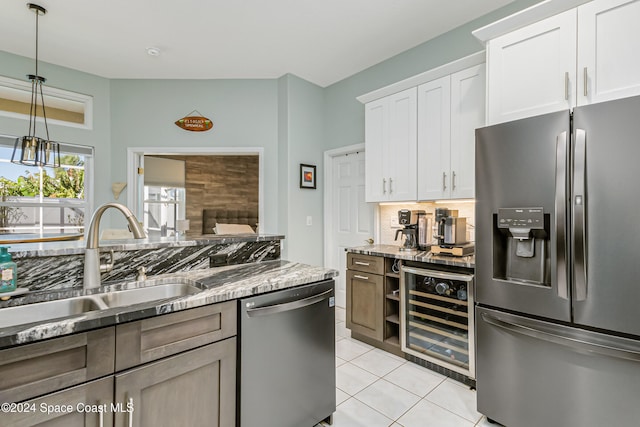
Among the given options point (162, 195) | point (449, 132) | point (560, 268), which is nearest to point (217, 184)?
point (162, 195)

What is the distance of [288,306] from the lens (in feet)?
5.29

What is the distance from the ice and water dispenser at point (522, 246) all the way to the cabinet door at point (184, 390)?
160 cm

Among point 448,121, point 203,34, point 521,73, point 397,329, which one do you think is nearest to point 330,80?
point 203,34

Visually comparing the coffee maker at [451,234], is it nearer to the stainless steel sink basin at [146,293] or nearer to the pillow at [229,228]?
the stainless steel sink basin at [146,293]

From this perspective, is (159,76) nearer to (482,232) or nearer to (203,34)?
(203,34)

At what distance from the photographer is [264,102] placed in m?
4.07

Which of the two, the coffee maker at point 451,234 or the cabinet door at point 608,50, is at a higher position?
the cabinet door at point 608,50

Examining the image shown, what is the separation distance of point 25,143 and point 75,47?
4.42 feet

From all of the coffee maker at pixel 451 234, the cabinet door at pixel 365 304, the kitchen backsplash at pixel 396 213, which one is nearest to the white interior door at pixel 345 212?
the kitchen backsplash at pixel 396 213

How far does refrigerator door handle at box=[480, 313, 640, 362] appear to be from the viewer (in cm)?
144

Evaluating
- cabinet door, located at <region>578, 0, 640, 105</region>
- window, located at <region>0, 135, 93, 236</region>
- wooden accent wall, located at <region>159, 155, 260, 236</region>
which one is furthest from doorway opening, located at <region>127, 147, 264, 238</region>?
cabinet door, located at <region>578, 0, 640, 105</region>

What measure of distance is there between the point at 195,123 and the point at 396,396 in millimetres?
3758

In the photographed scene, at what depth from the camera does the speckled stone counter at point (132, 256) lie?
4.81 feet

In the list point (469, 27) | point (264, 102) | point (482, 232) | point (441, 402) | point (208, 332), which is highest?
point (469, 27)
